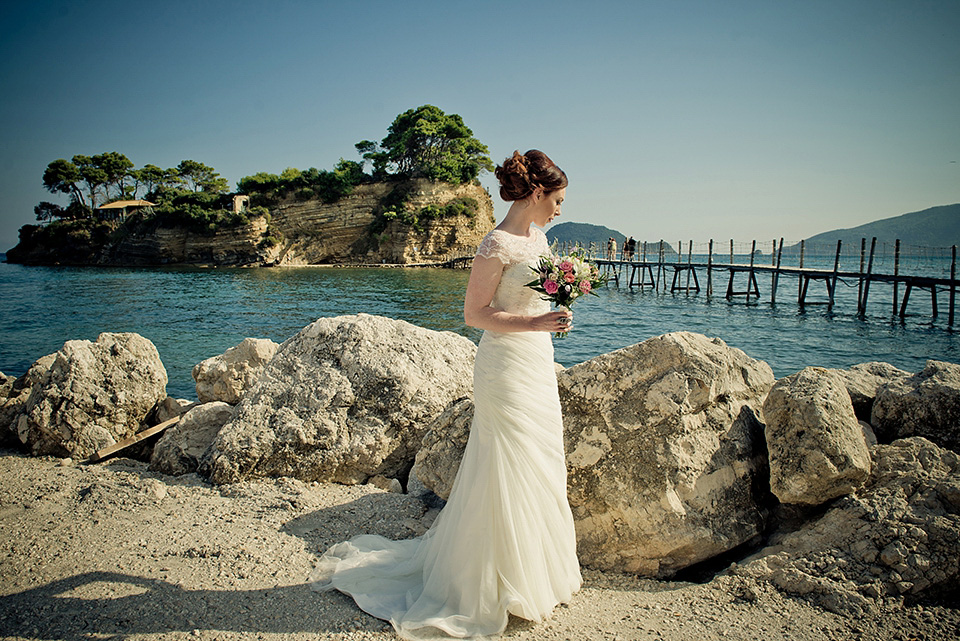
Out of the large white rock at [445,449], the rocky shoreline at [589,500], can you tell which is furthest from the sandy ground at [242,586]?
the large white rock at [445,449]

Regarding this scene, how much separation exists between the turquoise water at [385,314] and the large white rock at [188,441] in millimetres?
7401

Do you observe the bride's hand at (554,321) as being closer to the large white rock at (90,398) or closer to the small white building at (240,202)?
the large white rock at (90,398)

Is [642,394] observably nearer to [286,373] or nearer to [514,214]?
[514,214]

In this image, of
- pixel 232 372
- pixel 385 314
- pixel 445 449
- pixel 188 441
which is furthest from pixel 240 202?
pixel 445 449

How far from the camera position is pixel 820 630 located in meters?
2.84

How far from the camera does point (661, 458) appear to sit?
3639 mm

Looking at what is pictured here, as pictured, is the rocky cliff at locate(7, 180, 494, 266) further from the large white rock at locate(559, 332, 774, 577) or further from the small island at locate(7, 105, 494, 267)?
the large white rock at locate(559, 332, 774, 577)

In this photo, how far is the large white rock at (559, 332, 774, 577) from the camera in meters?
3.59

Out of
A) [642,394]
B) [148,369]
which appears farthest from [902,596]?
[148,369]

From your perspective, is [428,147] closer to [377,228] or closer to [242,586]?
[377,228]

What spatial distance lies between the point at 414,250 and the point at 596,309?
117 feet

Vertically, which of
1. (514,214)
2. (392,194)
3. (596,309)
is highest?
(392,194)

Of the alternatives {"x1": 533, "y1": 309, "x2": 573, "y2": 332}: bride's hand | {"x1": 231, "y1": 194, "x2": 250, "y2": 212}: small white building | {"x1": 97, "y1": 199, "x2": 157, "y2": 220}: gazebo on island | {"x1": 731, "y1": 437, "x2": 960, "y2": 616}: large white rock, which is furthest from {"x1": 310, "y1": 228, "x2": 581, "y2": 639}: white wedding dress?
{"x1": 97, "y1": 199, "x2": 157, "y2": 220}: gazebo on island

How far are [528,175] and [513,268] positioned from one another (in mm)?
567
